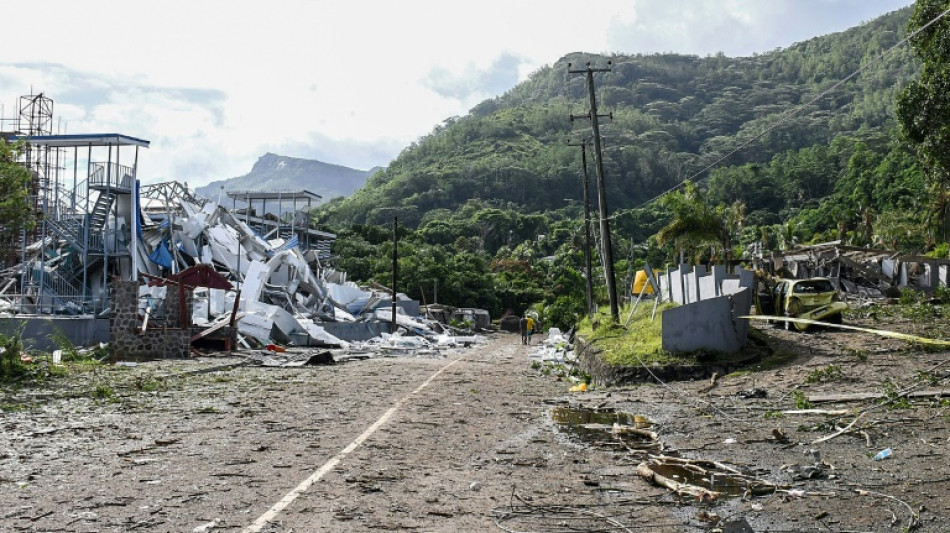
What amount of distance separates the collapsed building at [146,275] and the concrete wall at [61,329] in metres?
0.05

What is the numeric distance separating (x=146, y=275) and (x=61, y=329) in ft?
13.6

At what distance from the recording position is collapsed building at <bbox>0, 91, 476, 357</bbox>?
31875mm

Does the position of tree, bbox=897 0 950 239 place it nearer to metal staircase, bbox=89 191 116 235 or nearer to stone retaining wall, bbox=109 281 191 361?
stone retaining wall, bbox=109 281 191 361

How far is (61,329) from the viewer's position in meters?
32.0

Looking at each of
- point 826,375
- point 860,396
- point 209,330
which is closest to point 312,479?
point 860,396

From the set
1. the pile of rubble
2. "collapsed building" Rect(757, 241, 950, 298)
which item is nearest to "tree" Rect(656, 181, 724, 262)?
"collapsed building" Rect(757, 241, 950, 298)

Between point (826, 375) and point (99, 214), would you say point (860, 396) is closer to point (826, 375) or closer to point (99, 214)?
point (826, 375)

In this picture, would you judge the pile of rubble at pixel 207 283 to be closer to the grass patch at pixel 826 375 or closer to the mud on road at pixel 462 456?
the mud on road at pixel 462 456

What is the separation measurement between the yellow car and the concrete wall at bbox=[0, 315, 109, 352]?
23610mm

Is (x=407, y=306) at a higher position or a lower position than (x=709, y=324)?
higher

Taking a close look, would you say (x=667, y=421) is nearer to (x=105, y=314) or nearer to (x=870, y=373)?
(x=870, y=373)

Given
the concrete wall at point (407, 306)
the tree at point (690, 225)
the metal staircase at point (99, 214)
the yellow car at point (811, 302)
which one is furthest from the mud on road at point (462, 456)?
the concrete wall at point (407, 306)

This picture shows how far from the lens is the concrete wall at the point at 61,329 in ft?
99.3

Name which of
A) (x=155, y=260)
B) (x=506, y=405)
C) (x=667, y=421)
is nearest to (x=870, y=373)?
(x=667, y=421)
